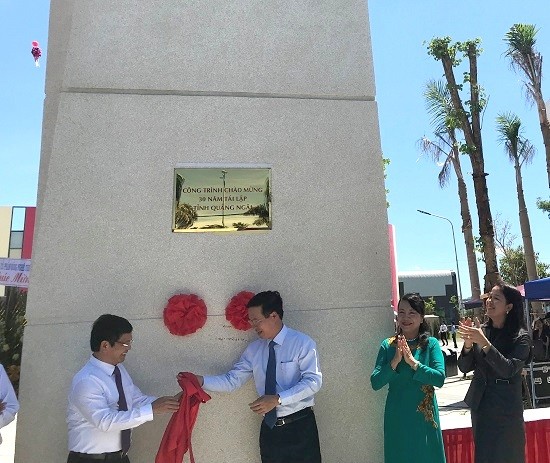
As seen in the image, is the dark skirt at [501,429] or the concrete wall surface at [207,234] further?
the concrete wall surface at [207,234]

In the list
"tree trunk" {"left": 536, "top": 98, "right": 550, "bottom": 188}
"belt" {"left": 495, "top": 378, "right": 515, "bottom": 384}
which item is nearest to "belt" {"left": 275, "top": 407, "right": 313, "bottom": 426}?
"belt" {"left": 495, "top": 378, "right": 515, "bottom": 384}

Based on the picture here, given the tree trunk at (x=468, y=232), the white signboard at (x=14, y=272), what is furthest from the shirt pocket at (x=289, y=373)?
the tree trunk at (x=468, y=232)

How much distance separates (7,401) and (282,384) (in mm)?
1600

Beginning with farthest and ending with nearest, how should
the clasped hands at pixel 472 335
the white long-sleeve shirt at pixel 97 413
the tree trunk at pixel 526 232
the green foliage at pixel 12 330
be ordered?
the tree trunk at pixel 526 232 → the green foliage at pixel 12 330 → the clasped hands at pixel 472 335 → the white long-sleeve shirt at pixel 97 413

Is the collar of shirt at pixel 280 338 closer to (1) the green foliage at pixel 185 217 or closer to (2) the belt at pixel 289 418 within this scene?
(2) the belt at pixel 289 418

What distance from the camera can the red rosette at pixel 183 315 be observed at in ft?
11.3

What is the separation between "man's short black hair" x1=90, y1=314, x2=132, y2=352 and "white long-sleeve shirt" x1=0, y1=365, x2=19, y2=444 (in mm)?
576

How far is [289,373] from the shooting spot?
314 cm

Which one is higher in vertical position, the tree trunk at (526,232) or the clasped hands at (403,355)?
the tree trunk at (526,232)

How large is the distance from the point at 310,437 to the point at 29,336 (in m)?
2.00

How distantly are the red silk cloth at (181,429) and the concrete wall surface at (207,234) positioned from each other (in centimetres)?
41

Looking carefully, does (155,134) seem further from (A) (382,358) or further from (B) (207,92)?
(A) (382,358)

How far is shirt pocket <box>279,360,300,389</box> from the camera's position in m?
3.13

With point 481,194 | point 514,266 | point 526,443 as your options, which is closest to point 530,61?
point 481,194
